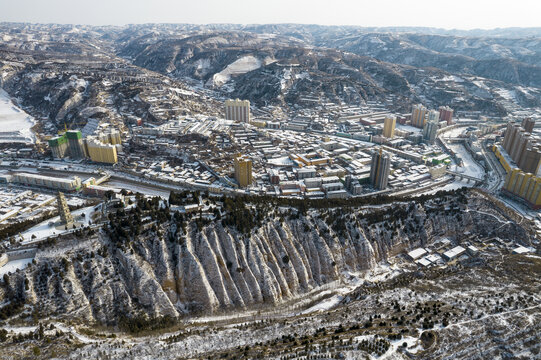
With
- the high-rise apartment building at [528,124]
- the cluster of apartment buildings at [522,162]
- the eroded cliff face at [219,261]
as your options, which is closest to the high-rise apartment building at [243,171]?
the eroded cliff face at [219,261]

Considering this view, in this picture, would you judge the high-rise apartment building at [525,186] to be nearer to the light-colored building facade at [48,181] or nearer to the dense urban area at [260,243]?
the dense urban area at [260,243]

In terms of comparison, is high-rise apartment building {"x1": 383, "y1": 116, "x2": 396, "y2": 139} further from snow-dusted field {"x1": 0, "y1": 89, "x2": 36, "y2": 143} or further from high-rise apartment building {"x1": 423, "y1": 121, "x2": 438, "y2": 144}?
snow-dusted field {"x1": 0, "y1": 89, "x2": 36, "y2": 143}

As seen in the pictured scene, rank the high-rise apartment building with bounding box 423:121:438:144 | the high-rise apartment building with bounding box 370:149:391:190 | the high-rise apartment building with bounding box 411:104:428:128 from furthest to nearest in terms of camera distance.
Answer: the high-rise apartment building with bounding box 411:104:428:128
the high-rise apartment building with bounding box 423:121:438:144
the high-rise apartment building with bounding box 370:149:391:190

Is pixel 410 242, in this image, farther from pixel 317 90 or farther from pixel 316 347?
pixel 317 90

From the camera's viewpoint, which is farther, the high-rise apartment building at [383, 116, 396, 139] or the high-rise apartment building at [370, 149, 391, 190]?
the high-rise apartment building at [383, 116, 396, 139]

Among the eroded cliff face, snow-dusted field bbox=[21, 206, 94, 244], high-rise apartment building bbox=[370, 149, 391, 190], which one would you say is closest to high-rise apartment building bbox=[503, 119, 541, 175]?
the eroded cliff face

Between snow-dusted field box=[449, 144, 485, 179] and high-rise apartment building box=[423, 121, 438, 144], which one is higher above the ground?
high-rise apartment building box=[423, 121, 438, 144]

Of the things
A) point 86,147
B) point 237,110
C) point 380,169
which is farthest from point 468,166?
point 86,147

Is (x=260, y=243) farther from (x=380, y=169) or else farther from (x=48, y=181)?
(x=48, y=181)
